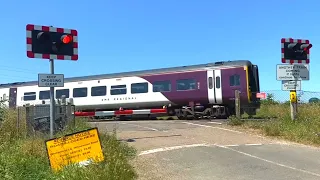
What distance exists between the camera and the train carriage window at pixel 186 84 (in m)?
25.0

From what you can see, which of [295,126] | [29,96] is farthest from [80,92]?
[295,126]

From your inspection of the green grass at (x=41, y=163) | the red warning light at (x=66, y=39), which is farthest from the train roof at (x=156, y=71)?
the red warning light at (x=66, y=39)

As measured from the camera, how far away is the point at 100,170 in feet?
22.3

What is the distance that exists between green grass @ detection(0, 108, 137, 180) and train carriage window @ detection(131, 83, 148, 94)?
16361 mm

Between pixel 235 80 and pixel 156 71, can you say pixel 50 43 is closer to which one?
pixel 235 80

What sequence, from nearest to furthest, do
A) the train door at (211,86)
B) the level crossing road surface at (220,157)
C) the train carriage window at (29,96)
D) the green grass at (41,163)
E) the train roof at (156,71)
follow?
1. the green grass at (41,163)
2. the level crossing road surface at (220,157)
3. the train roof at (156,71)
4. the train door at (211,86)
5. the train carriage window at (29,96)

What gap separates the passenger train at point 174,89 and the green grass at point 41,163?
1264cm

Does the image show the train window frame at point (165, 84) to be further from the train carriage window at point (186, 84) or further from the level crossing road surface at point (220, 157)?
the level crossing road surface at point (220, 157)

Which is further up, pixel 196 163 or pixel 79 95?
pixel 79 95

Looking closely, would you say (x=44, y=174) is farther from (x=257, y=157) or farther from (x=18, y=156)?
(x=257, y=157)

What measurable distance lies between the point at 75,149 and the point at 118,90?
806 inches

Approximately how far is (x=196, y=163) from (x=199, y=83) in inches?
628

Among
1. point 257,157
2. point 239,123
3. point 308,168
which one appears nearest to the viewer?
point 308,168

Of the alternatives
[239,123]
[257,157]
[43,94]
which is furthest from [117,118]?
[257,157]
